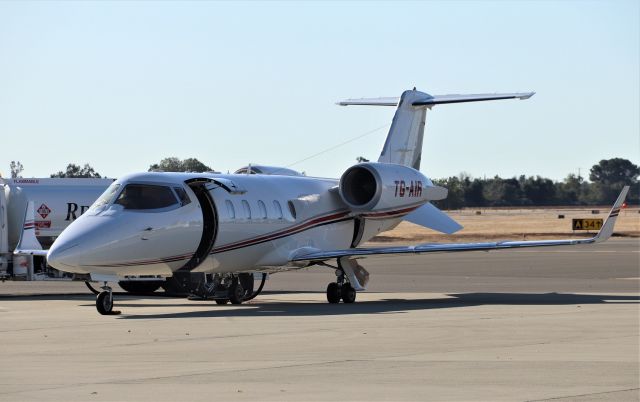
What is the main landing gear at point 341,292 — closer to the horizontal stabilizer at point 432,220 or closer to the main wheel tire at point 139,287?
the horizontal stabilizer at point 432,220

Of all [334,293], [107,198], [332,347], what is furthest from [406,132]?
[332,347]

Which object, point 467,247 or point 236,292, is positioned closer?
point 467,247

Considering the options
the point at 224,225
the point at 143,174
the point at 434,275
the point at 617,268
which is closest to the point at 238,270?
the point at 224,225

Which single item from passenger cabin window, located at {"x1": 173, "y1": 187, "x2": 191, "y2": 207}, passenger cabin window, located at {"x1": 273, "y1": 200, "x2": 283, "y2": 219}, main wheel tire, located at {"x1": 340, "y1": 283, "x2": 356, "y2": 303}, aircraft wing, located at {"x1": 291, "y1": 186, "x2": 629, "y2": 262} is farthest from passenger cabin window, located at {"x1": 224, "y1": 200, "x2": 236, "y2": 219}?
main wheel tire, located at {"x1": 340, "y1": 283, "x2": 356, "y2": 303}

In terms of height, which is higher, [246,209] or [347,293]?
[246,209]

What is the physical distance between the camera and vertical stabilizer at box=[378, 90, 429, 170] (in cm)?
3297

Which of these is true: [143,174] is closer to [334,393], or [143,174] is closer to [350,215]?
[350,215]

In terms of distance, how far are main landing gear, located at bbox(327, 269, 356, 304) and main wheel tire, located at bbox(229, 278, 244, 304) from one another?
6.25 feet

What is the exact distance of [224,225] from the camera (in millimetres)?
25750

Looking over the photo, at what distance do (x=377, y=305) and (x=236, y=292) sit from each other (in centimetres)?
325

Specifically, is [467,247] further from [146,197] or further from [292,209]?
[146,197]

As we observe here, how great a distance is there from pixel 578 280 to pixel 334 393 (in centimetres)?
2355

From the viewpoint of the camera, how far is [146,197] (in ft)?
79.7

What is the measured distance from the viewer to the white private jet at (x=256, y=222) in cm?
2341
